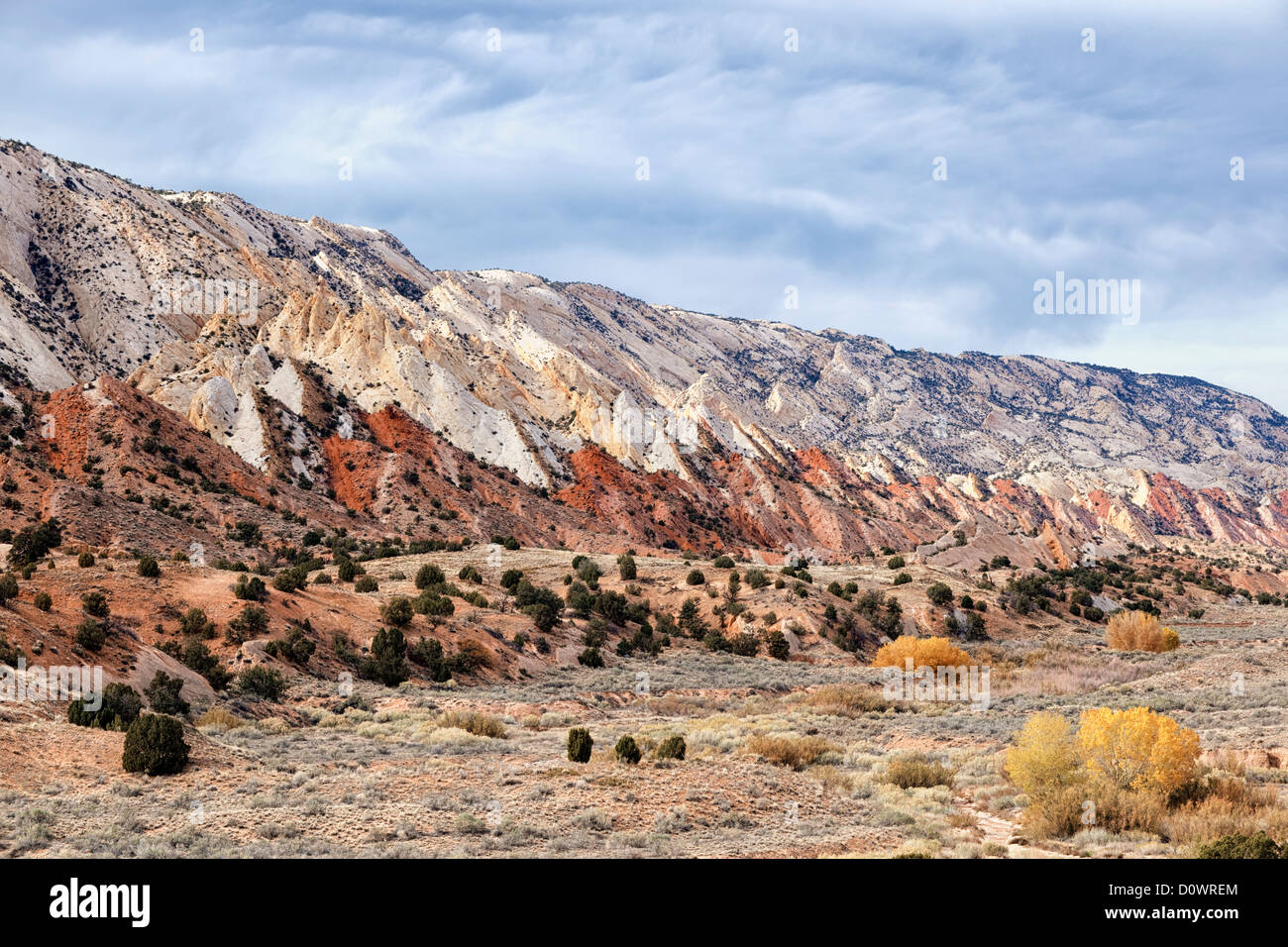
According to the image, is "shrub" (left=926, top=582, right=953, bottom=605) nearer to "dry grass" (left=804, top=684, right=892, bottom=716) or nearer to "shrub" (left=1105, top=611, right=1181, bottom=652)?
"shrub" (left=1105, top=611, right=1181, bottom=652)

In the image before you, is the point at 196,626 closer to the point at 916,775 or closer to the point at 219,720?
the point at 219,720

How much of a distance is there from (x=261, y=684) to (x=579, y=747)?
1296 centimetres

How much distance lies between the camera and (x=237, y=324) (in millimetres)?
97812

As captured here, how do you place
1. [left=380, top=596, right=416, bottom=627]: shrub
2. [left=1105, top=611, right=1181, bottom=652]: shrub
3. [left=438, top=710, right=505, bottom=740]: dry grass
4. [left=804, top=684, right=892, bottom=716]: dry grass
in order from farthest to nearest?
[left=1105, top=611, right=1181, bottom=652]: shrub, [left=380, top=596, right=416, bottom=627]: shrub, [left=804, top=684, right=892, bottom=716]: dry grass, [left=438, top=710, right=505, bottom=740]: dry grass

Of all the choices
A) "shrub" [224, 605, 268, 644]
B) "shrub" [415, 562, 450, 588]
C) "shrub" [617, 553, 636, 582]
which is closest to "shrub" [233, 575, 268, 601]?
"shrub" [224, 605, 268, 644]

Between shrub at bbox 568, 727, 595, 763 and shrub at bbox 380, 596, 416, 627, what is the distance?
19.7 metres

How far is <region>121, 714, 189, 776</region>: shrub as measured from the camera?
16.3 m

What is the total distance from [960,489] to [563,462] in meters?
95.6

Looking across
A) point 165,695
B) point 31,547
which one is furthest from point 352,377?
point 165,695

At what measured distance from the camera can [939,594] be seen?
2270 inches

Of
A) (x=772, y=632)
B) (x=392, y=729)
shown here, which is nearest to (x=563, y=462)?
(x=772, y=632)

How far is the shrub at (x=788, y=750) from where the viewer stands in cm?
2062
